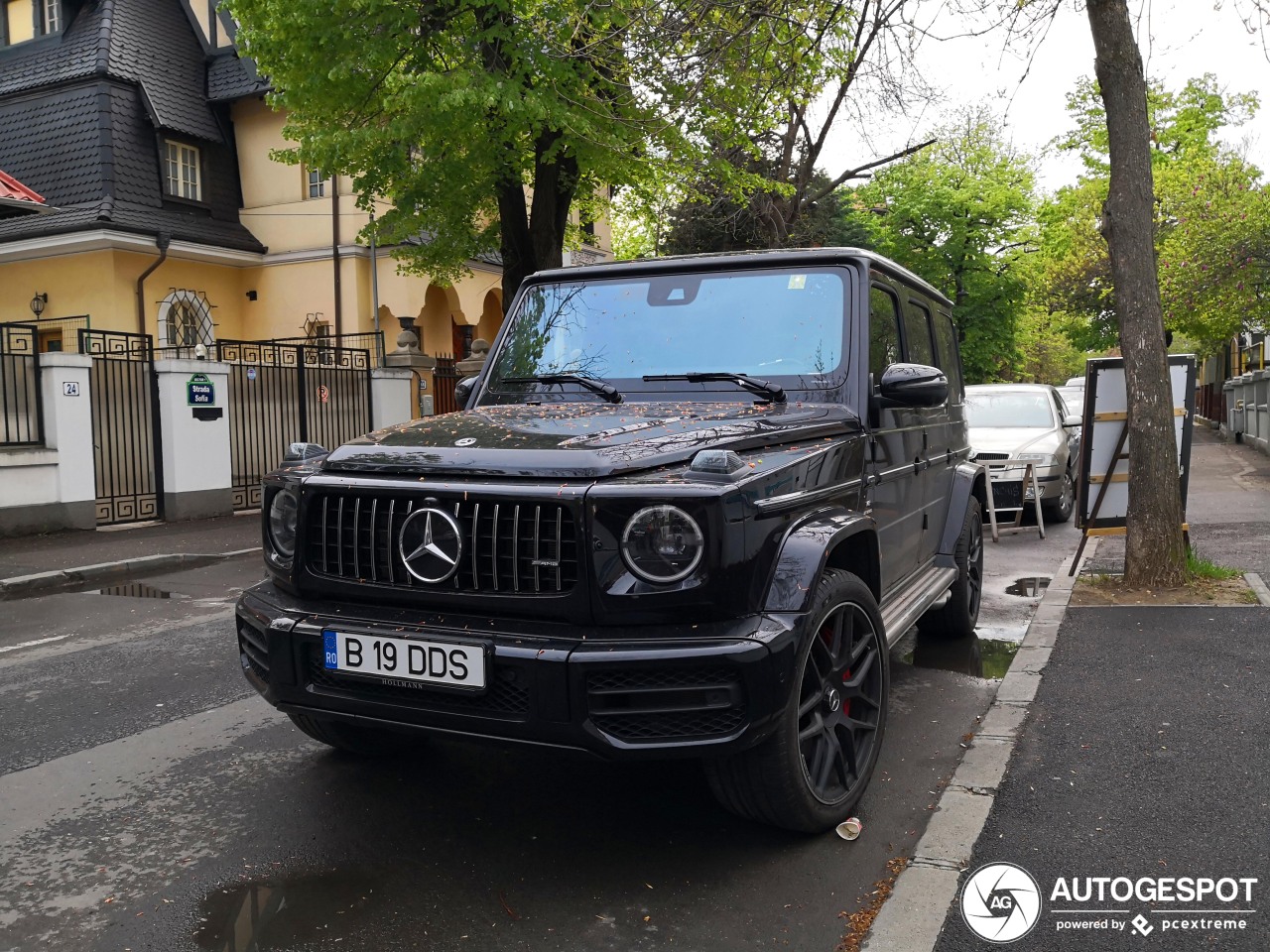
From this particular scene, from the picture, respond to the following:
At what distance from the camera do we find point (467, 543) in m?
→ 3.25

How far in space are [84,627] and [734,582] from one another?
246 inches

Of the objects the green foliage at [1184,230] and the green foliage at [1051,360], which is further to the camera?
the green foliage at [1051,360]

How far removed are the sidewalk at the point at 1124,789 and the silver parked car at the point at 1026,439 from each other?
5.87 m

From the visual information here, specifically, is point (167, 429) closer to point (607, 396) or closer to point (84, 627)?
point (84, 627)

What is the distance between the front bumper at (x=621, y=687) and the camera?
3023 millimetres

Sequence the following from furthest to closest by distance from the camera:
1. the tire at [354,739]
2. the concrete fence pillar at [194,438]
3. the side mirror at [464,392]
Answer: the concrete fence pillar at [194,438] → the side mirror at [464,392] → the tire at [354,739]

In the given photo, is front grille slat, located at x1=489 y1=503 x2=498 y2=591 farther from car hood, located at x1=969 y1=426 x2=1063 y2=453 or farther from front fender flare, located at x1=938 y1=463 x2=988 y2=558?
car hood, located at x1=969 y1=426 x2=1063 y2=453

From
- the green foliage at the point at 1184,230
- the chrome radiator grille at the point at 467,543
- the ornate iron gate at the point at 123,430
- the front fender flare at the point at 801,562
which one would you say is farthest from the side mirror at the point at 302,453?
the green foliage at the point at 1184,230

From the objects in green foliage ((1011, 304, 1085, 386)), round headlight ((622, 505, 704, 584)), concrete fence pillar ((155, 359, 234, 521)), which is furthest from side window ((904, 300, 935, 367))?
green foliage ((1011, 304, 1085, 386))

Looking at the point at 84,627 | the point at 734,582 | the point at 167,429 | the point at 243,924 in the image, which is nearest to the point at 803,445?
the point at 734,582

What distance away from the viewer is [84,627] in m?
7.70

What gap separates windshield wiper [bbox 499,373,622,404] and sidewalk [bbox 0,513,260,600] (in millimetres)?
6804

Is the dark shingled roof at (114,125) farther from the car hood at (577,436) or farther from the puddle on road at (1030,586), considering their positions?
the car hood at (577,436)

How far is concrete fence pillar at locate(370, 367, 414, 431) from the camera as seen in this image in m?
18.5
